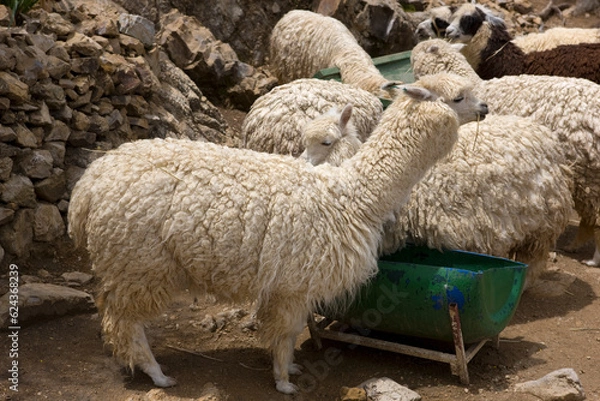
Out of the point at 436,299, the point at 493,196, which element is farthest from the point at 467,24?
the point at 436,299

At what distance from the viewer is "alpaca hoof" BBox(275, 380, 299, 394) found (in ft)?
16.3

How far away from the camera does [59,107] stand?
654 cm

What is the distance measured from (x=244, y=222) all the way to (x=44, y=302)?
184 cm

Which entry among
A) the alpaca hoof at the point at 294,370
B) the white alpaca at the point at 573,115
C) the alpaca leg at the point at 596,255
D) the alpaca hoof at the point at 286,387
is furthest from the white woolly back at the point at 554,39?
the alpaca hoof at the point at 286,387

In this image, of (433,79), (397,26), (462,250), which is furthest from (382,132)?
(397,26)

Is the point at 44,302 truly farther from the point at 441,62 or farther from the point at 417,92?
the point at 441,62

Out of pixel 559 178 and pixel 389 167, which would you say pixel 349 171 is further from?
pixel 559 178

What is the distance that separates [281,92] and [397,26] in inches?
208

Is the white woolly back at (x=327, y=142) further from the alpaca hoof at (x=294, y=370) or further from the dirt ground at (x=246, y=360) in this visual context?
the alpaca hoof at (x=294, y=370)

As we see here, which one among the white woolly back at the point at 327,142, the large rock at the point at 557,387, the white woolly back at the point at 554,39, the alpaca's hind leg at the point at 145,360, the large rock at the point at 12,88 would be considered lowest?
the alpaca's hind leg at the point at 145,360

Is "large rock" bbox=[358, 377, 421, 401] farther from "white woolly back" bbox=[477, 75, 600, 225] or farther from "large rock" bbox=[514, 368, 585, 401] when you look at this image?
"white woolly back" bbox=[477, 75, 600, 225]

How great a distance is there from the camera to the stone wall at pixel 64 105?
6.11m

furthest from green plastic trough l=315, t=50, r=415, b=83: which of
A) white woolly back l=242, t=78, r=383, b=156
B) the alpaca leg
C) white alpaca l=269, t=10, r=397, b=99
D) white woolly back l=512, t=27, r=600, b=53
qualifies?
the alpaca leg

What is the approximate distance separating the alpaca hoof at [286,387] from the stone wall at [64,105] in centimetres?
209
